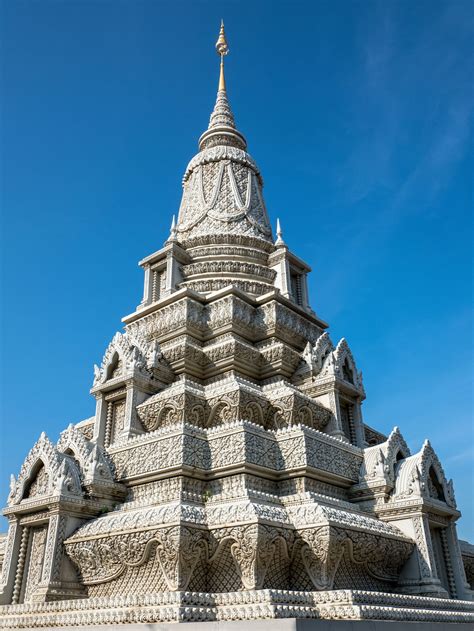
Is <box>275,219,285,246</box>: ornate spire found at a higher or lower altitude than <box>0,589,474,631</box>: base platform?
higher

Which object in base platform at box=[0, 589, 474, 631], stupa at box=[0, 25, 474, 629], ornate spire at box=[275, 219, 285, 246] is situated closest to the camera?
base platform at box=[0, 589, 474, 631]

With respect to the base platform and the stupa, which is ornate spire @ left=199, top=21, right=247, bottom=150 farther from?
the base platform

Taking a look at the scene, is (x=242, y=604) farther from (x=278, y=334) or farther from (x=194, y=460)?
(x=278, y=334)

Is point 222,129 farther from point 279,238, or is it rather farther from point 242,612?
point 242,612

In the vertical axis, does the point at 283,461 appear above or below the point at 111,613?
above

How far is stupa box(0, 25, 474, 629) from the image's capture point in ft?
33.3

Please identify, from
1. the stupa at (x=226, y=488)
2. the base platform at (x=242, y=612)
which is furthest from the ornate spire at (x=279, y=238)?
the base platform at (x=242, y=612)

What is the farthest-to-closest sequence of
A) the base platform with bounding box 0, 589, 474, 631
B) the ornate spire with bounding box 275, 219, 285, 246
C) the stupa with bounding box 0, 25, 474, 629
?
Answer: the ornate spire with bounding box 275, 219, 285, 246 → the stupa with bounding box 0, 25, 474, 629 → the base platform with bounding box 0, 589, 474, 631

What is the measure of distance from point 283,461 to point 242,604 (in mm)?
4209

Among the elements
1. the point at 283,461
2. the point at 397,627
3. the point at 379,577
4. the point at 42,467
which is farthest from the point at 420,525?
the point at 42,467

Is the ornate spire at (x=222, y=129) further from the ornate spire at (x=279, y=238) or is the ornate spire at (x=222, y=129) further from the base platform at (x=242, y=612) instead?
the base platform at (x=242, y=612)

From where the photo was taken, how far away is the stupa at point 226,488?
10164 mm

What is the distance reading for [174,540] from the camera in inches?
400

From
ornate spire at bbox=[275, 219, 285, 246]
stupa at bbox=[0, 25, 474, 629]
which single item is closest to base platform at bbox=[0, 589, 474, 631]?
stupa at bbox=[0, 25, 474, 629]
